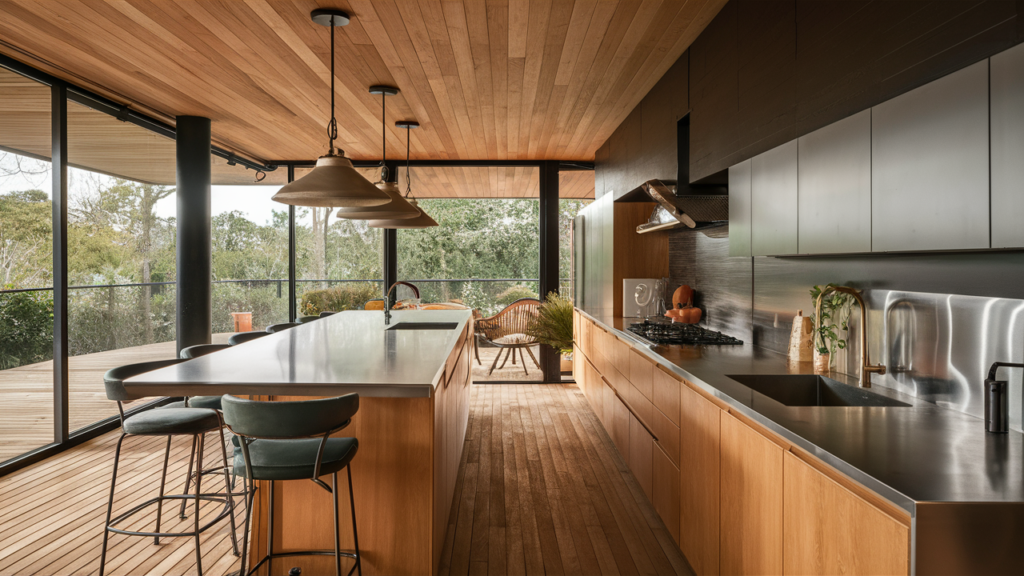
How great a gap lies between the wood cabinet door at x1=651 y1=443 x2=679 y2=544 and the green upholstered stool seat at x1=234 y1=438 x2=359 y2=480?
1.46 m

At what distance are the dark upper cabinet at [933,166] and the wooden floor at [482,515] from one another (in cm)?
176

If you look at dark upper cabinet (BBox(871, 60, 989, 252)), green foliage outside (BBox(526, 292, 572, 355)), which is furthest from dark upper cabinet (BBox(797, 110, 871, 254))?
green foliage outside (BBox(526, 292, 572, 355))

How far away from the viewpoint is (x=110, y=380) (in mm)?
2338

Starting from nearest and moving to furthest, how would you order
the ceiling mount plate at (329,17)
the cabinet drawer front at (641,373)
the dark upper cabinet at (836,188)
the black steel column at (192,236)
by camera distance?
1. the dark upper cabinet at (836,188)
2. the ceiling mount plate at (329,17)
3. the cabinet drawer front at (641,373)
4. the black steel column at (192,236)

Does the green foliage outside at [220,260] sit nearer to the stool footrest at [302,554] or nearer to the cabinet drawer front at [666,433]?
the stool footrest at [302,554]

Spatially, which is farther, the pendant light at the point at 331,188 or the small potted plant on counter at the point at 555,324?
the small potted plant on counter at the point at 555,324

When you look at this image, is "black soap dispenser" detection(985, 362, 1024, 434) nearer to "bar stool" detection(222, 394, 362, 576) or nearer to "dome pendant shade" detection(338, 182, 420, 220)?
"bar stool" detection(222, 394, 362, 576)

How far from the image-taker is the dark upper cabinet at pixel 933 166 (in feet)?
4.46

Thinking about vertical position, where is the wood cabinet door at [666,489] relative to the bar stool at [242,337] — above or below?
below

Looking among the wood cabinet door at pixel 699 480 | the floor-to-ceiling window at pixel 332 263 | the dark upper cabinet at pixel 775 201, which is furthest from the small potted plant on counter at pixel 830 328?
the floor-to-ceiling window at pixel 332 263

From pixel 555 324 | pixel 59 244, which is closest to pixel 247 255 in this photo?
pixel 59 244

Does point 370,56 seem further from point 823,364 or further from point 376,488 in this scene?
point 823,364

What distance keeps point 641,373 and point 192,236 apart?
3857 millimetres

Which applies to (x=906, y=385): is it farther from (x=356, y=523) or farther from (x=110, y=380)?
(x=110, y=380)
